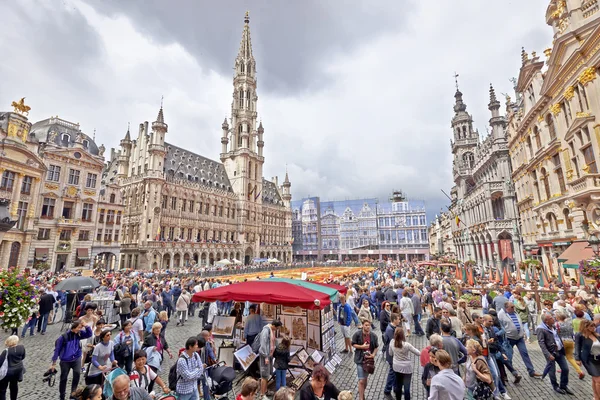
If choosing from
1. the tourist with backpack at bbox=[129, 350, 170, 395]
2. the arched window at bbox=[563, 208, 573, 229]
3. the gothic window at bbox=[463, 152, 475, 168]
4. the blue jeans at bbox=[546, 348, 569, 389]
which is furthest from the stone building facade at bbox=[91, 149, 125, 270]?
the gothic window at bbox=[463, 152, 475, 168]

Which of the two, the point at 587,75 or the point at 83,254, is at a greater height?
the point at 587,75

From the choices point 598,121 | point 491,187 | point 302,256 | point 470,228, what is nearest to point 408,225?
point 302,256

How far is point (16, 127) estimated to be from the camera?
24531 millimetres

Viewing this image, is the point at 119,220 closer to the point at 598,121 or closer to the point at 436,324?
the point at 436,324

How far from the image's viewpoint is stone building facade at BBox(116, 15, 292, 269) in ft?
153

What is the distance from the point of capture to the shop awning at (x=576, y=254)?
1526cm

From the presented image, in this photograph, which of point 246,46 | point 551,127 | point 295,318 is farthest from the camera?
point 246,46

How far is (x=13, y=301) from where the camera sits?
7625mm

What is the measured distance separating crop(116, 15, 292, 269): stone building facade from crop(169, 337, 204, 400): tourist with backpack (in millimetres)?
44675

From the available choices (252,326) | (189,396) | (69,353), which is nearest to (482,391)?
(189,396)

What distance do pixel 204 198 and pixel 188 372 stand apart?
54325 mm

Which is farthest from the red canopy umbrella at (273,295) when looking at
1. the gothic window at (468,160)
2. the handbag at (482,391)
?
the gothic window at (468,160)

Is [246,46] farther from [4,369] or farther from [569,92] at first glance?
[4,369]

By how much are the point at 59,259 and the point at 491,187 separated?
4840 centimetres
